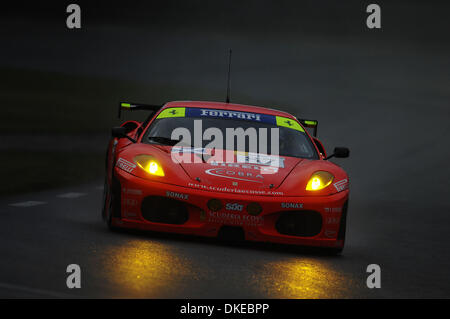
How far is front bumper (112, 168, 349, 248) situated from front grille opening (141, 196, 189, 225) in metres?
0.03

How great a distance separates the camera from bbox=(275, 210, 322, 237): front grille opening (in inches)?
290

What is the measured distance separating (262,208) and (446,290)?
1590mm

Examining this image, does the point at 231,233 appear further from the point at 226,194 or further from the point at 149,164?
the point at 149,164

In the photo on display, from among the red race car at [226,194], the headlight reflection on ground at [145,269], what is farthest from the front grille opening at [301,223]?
the headlight reflection on ground at [145,269]

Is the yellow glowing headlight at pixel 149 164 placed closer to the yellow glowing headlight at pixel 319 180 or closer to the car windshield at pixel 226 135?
the car windshield at pixel 226 135

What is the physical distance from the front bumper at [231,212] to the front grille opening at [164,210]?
32 millimetres

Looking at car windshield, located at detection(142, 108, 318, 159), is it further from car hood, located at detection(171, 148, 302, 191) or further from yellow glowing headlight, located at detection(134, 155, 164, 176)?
yellow glowing headlight, located at detection(134, 155, 164, 176)

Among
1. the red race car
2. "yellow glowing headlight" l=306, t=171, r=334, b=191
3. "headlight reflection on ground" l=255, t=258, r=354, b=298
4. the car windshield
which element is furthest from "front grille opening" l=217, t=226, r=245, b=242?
the car windshield

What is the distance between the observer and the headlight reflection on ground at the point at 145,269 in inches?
215

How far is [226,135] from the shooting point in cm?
847

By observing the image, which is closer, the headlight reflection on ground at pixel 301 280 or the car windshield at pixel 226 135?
the headlight reflection on ground at pixel 301 280

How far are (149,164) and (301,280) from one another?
6.30ft

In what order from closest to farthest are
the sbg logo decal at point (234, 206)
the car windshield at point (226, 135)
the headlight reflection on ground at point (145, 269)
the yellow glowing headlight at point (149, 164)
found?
the headlight reflection on ground at point (145, 269)
the sbg logo decal at point (234, 206)
the yellow glowing headlight at point (149, 164)
the car windshield at point (226, 135)
